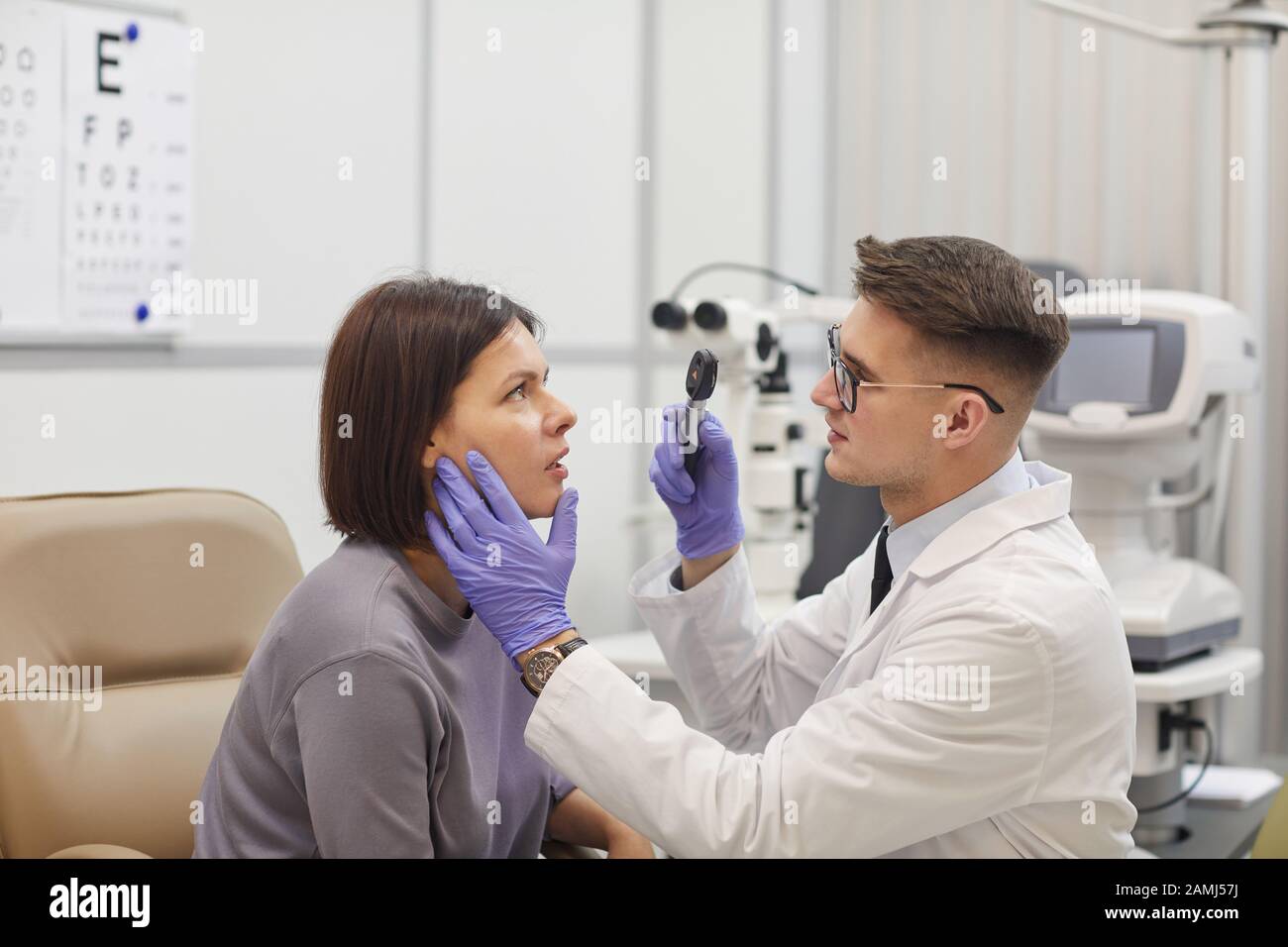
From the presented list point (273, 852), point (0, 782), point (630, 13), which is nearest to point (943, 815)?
point (273, 852)

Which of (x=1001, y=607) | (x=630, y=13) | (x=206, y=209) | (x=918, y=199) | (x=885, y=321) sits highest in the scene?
(x=630, y=13)

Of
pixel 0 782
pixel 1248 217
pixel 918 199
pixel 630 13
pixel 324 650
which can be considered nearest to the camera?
pixel 324 650

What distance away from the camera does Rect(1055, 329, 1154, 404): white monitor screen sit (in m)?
2.21

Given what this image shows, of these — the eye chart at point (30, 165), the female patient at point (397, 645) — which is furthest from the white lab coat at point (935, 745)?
the eye chart at point (30, 165)

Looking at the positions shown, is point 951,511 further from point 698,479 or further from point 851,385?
point 698,479

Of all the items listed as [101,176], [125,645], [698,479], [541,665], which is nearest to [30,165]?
[101,176]

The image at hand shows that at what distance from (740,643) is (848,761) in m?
0.44

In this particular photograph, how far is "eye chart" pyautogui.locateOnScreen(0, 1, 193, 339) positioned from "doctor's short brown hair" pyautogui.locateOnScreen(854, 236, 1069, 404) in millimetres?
1256

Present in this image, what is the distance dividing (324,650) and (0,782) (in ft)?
1.82

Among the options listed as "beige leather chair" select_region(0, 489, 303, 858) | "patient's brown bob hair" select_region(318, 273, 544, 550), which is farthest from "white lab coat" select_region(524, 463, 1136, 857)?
"beige leather chair" select_region(0, 489, 303, 858)

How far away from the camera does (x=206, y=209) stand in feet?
7.02

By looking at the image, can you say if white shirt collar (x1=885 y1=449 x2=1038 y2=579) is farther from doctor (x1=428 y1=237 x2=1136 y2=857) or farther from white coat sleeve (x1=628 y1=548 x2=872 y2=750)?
white coat sleeve (x1=628 y1=548 x2=872 y2=750)

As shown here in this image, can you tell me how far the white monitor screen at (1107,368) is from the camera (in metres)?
2.21

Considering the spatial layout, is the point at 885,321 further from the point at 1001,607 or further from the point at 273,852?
the point at 273,852
